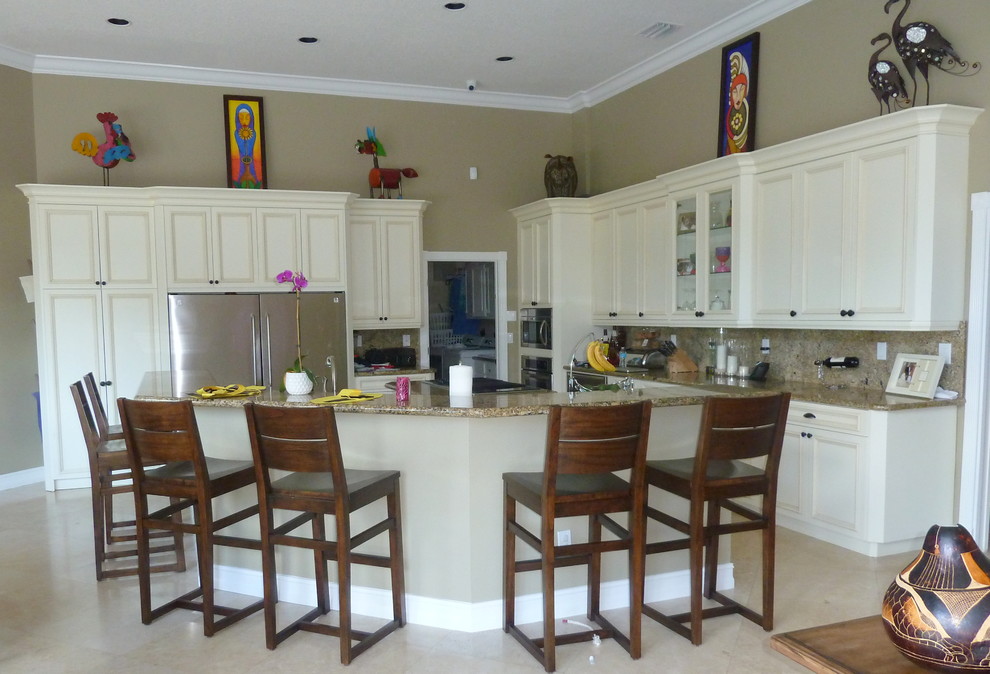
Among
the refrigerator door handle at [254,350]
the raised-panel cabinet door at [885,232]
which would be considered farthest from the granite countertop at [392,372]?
the raised-panel cabinet door at [885,232]

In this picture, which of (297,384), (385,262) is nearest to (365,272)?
(385,262)

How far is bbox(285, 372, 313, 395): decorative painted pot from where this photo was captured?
3562 millimetres

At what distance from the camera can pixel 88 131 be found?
616 cm

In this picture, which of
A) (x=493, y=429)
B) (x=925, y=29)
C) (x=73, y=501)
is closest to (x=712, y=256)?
(x=925, y=29)

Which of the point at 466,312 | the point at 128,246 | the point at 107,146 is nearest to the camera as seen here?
the point at 128,246

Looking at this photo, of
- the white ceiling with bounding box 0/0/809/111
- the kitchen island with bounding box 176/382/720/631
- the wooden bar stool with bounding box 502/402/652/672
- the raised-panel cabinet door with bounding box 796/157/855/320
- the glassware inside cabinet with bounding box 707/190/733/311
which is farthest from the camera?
the glassware inside cabinet with bounding box 707/190/733/311

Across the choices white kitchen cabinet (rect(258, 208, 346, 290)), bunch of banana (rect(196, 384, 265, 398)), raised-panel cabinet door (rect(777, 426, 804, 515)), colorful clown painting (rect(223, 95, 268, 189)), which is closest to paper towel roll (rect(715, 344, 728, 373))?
raised-panel cabinet door (rect(777, 426, 804, 515))

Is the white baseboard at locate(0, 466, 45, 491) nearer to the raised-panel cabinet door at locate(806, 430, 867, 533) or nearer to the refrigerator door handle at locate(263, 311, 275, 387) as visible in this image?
the refrigerator door handle at locate(263, 311, 275, 387)

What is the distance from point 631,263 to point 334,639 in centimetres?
408

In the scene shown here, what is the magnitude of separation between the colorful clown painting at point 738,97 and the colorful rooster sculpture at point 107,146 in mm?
4879

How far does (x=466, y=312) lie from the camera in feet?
24.0

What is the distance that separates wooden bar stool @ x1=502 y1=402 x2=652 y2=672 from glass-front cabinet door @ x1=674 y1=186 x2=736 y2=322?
8.51 feet

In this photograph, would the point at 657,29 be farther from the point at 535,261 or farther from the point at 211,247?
the point at 211,247

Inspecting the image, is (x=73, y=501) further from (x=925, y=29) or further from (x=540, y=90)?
(x=925, y=29)
